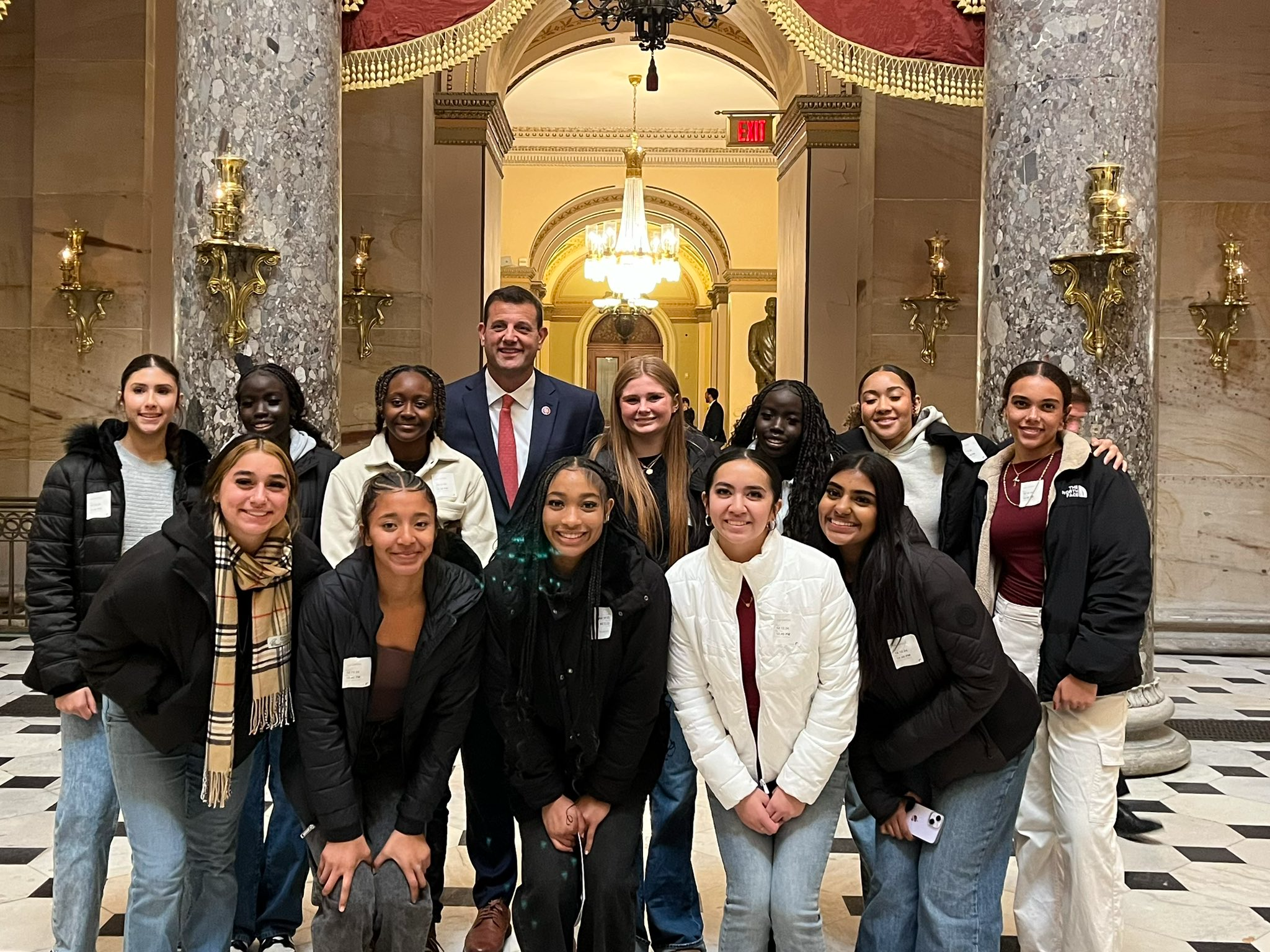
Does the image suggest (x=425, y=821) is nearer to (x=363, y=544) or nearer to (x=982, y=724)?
(x=363, y=544)

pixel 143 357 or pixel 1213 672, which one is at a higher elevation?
pixel 143 357

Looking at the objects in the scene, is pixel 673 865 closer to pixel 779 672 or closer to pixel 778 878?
pixel 778 878

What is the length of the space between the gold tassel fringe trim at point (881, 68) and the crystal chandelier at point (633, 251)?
10.4m

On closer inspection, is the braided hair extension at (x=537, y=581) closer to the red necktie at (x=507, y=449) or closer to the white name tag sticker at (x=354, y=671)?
the white name tag sticker at (x=354, y=671)

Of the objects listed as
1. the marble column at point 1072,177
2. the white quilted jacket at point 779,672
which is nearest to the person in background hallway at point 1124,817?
the marble column at point 1072,177

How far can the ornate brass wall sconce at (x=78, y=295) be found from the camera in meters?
10.5

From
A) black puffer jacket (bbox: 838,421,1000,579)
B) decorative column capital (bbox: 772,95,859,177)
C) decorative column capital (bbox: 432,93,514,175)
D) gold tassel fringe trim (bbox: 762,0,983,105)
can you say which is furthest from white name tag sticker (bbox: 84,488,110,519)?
decorative column capital (bbox: 772,95,859,177)

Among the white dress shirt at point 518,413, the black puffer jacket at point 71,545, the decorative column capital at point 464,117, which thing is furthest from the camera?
the decorative column capital at point 464,117

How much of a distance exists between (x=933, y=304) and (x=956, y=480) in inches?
286

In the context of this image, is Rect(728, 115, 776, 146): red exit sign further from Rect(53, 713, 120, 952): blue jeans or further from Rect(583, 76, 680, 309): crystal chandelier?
Rect(53, 713, 120, 952): blue jeans

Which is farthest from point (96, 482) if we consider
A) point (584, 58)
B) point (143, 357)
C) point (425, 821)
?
point (584, 58)

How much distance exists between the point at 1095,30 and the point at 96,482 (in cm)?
504

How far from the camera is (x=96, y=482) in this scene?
151 inches

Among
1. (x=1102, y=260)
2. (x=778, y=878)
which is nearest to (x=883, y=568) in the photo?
(x=778, y=878)
